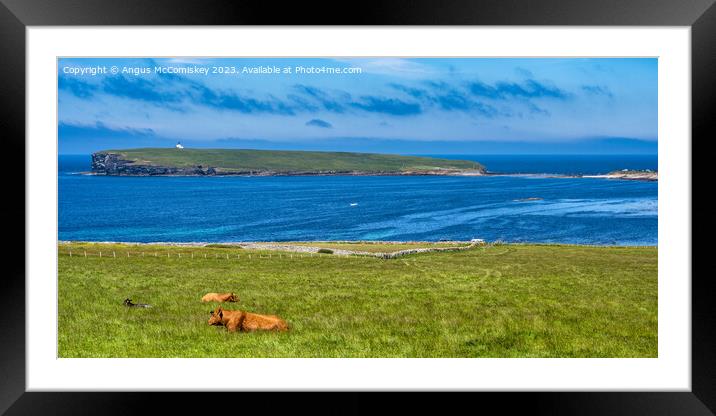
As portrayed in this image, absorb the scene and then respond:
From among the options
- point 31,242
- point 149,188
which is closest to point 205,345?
point 31,242

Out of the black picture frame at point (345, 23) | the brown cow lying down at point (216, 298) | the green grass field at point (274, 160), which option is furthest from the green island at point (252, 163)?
the black picture frame at point (345, 23)

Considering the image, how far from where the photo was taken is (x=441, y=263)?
787 inches

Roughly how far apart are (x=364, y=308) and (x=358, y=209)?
4692 cm

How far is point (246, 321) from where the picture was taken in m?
8.77

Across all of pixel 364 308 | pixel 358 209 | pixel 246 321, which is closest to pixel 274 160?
pixel 358 209

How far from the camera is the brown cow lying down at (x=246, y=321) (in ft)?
28.7

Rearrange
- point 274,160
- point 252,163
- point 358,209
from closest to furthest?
point 358,209 < point 252,163 < point 274,160

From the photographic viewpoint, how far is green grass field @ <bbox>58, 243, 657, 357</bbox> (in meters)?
8.35

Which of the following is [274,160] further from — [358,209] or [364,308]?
[364,308]

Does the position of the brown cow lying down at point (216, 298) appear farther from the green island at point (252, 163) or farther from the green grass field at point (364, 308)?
the green island at point (252, 163)

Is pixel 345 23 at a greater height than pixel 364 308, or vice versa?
pixel 345 23

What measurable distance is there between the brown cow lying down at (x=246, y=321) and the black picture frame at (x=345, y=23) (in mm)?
2194

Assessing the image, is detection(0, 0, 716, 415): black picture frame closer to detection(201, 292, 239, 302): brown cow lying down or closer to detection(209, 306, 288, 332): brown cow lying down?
detection(209, 306, 288, 332): brown cow lying down

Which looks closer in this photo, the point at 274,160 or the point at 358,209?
the point at 358,209
